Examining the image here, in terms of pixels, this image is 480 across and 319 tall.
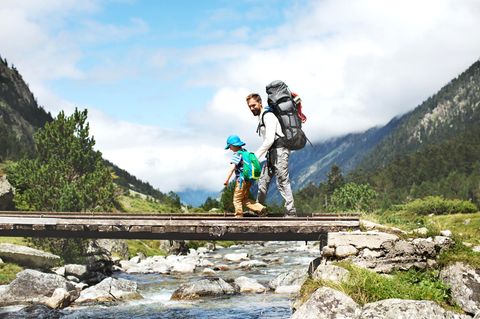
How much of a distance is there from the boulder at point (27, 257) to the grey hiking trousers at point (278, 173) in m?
22.8

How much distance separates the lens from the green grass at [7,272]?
27641 mm

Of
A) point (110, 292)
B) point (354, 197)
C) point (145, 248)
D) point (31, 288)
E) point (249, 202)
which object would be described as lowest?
point (145, 248)

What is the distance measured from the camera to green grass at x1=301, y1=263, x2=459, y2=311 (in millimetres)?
11797

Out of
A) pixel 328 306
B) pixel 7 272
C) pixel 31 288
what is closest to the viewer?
pixel 328 306

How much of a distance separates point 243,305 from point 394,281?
11.7 m

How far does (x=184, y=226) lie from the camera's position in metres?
14.5

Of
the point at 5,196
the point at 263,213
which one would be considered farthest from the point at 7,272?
the point at 263,213

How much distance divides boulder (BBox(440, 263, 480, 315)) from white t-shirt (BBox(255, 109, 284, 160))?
535cm

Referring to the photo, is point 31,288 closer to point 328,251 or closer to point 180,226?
point 180,226

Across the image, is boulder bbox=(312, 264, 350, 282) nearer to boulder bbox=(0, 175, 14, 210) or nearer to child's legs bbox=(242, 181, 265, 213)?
child's legs bbox=(242, 181, 265, 213)

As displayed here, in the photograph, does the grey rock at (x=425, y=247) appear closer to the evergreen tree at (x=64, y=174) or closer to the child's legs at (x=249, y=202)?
the child's legs at (x=249, y=202)

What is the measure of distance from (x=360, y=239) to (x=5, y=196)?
132ft

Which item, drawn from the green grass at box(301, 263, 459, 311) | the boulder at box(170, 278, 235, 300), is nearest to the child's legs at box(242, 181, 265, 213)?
the green grass at box(301, 263, 459, 311)

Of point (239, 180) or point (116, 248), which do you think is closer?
point (239, 180)
